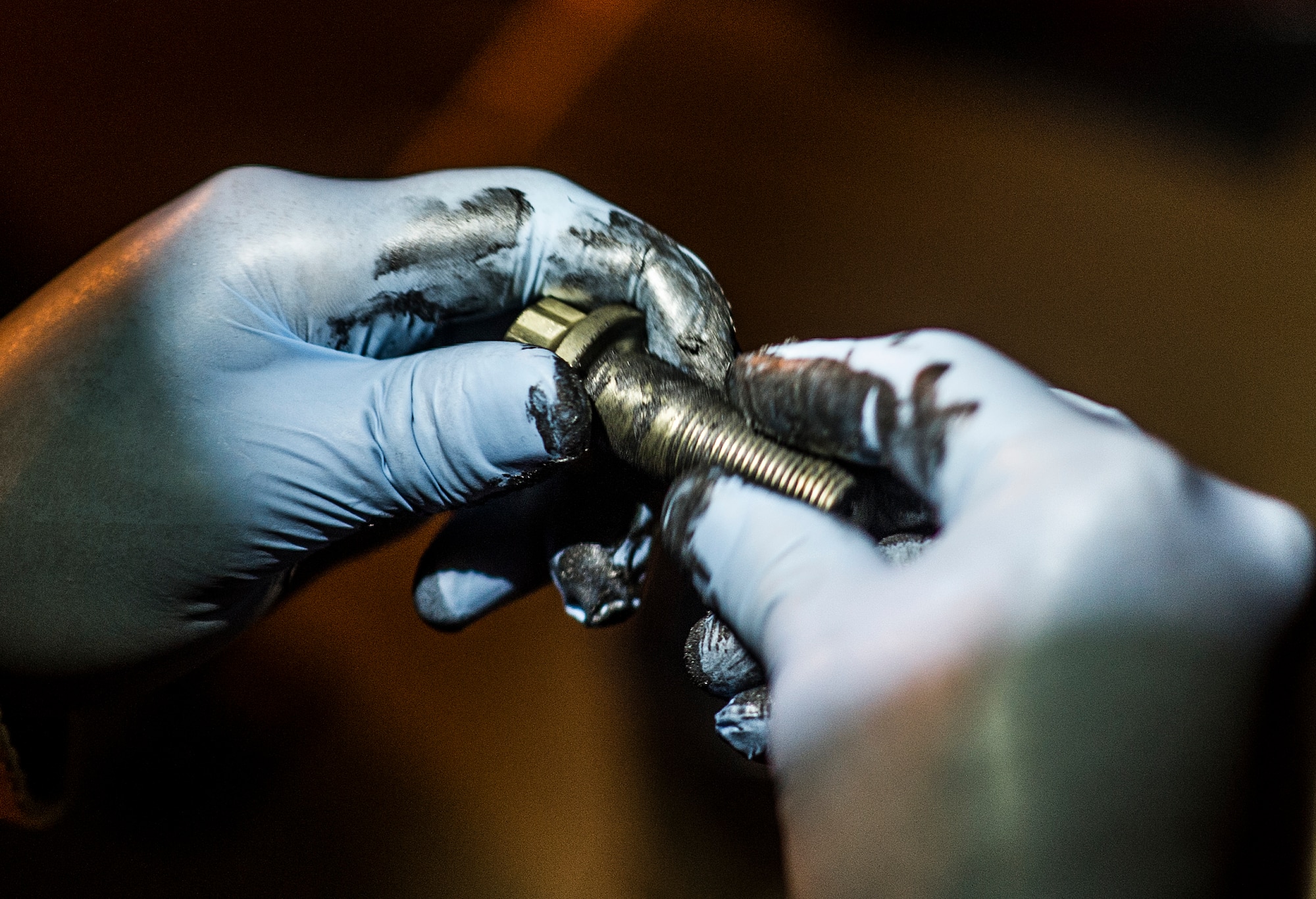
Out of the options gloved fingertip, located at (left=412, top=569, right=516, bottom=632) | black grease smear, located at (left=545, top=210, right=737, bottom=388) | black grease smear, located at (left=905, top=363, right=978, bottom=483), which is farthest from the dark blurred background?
black grease smear, located at (left=905, top=363, right=978, bottom=483)

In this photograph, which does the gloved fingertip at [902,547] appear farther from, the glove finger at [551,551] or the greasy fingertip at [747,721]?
the glove finger at [551,551]

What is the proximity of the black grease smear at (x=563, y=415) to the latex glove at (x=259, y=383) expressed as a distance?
0.07 feet

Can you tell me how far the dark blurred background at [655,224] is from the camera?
4.10 ft

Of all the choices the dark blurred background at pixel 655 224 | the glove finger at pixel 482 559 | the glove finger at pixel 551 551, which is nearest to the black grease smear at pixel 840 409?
the glove finger at pixel 551 551

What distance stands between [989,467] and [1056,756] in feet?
0.63

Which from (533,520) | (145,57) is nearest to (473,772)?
(533,520)

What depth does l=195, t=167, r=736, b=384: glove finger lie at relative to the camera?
31.7 inches

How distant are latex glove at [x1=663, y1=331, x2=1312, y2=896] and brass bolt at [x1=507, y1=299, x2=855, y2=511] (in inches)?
4.0

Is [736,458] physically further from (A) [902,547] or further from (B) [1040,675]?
(B) [1040,675]

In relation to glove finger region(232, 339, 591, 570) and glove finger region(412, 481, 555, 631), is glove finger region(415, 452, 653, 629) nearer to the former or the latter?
glove finger region(412, 481, 555, 631)

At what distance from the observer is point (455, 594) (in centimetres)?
98

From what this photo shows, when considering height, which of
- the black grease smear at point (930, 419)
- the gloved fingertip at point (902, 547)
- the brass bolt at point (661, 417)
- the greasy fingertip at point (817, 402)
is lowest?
the brass bolt at point (661, 417)

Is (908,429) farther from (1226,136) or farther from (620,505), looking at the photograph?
(1226,136)

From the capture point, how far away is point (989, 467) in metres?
0.55
